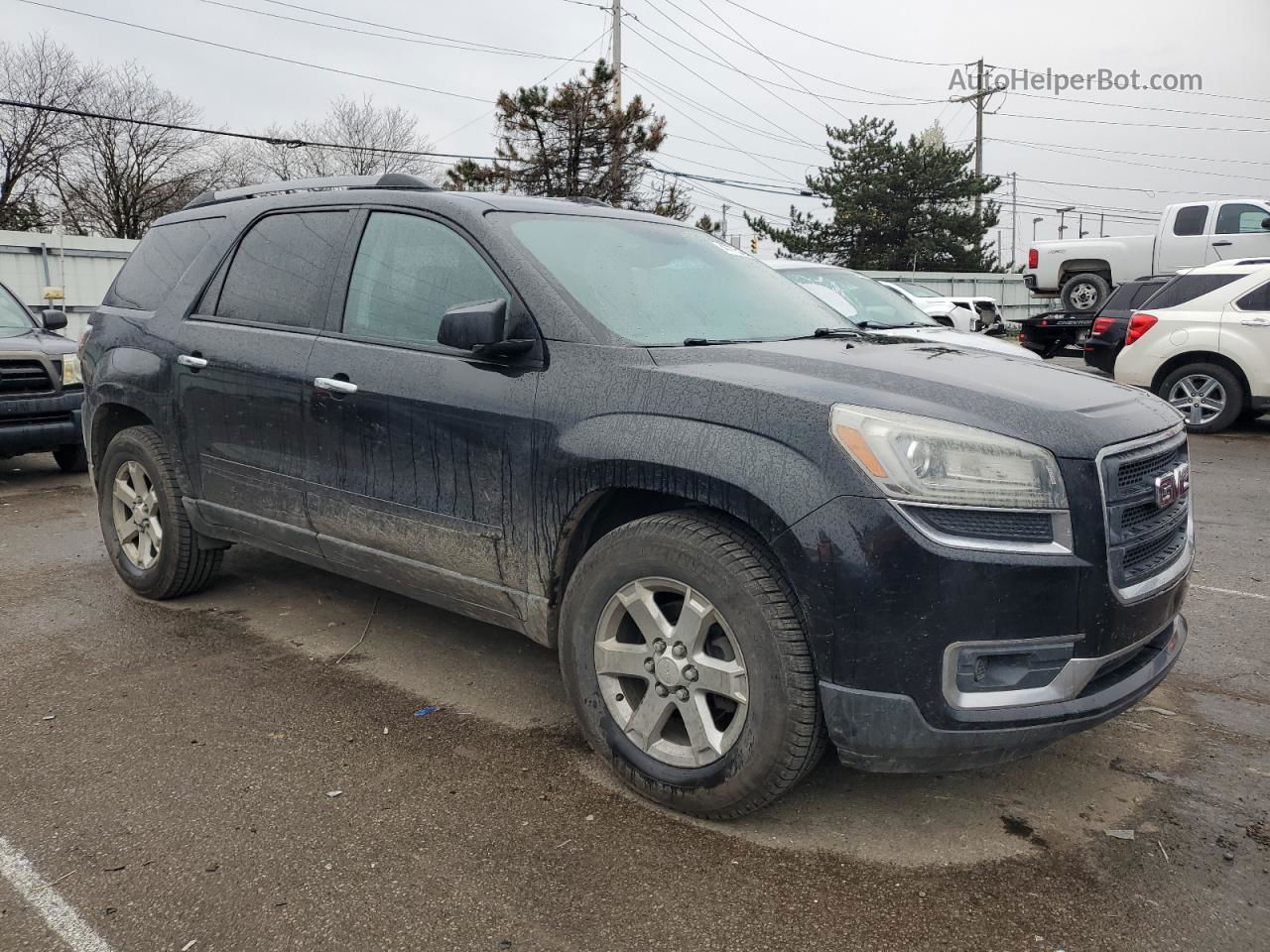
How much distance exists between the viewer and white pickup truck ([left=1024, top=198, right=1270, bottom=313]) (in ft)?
57.7

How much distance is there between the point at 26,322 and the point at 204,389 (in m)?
5.72

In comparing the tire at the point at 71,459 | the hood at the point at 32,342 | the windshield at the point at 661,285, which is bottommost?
the tire at the point at 71,459

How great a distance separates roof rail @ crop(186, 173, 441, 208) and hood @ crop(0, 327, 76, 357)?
12.9ft

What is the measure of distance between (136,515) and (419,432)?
2.23 meters

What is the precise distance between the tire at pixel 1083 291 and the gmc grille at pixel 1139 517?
18.3 meters

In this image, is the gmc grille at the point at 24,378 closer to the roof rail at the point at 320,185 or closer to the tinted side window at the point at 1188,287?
the roof rail at the point at 320,185

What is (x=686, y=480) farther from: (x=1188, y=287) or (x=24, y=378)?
(x=1188, y=287)

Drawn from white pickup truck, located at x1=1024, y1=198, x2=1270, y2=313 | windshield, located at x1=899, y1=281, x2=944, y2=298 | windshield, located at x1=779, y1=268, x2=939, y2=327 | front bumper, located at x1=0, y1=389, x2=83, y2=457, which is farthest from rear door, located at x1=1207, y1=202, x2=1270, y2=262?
front bumper, located at x1=0, y1=389, x2=83, y2=457

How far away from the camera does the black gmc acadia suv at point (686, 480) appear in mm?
2506

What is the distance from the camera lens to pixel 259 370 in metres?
4.01

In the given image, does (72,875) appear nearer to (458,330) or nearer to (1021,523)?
(458,330)

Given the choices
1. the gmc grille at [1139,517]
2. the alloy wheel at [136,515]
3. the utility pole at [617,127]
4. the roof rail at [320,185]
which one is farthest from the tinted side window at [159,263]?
the utility pole at [617,127]

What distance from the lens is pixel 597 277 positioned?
3445 millimetres

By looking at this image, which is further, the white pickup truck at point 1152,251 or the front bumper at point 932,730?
the white pickup truck at point 1152,251
